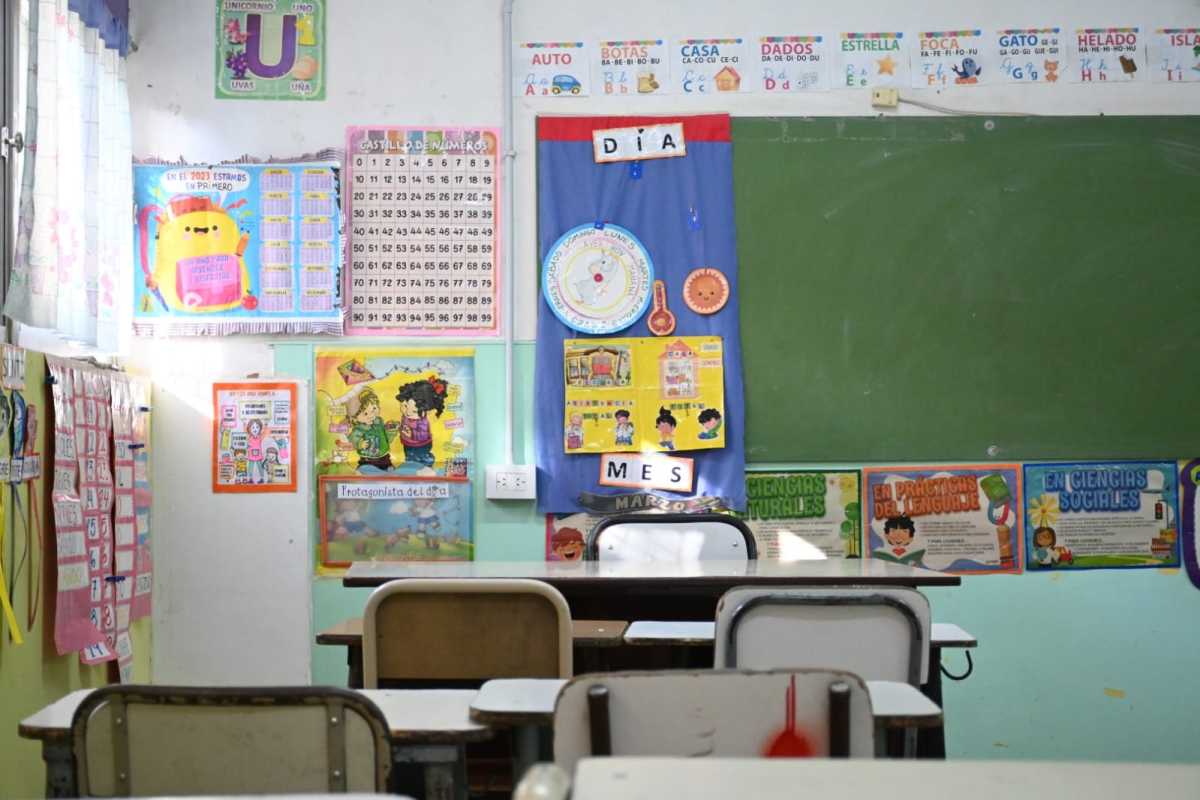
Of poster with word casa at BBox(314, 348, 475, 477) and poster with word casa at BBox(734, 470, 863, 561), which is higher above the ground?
poster with word casa at BBox(314, 348, 475, 477)

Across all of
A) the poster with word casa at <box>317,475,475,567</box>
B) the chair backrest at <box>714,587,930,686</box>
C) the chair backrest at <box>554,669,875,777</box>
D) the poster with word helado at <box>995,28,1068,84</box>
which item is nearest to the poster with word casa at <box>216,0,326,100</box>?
the poster with word casa at <box>317,475,475,567</box>

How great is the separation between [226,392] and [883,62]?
2.62 m

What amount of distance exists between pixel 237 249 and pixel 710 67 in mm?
1807

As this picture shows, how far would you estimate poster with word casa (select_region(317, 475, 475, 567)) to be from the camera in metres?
4.52

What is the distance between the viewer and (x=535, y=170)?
183 inches

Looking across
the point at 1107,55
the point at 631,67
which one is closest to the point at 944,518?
the point at 1107,55

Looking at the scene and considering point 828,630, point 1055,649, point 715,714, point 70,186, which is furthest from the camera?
point 1055,649

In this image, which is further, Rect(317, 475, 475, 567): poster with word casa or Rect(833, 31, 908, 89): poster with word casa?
Rect(833, 31, 908, 89): poster with word casa

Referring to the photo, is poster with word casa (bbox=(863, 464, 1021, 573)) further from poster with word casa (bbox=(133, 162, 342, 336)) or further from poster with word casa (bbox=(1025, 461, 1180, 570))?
poster with word casa (bbox=(133, 162, 342, 336))

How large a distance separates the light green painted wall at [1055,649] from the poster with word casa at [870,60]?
4.52ft

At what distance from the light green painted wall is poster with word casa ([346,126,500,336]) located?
0.74 feet

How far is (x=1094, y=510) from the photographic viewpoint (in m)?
4.62

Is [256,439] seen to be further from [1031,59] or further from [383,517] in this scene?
[1031,59]

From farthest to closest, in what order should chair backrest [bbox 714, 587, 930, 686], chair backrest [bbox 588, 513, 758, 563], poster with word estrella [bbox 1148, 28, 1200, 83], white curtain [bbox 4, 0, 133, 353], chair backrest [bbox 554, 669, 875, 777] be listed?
poster with word estrella [bbox 1148, 28, 1200, 83]
chair backrest [bbox 588, 513, 758, 563]
white curtain [bbox 4, 0, 133, 353]
chair backrest [bbox 714, 587, 930, 686]
chair backrest [bbox 554, 669, 875, 777]
